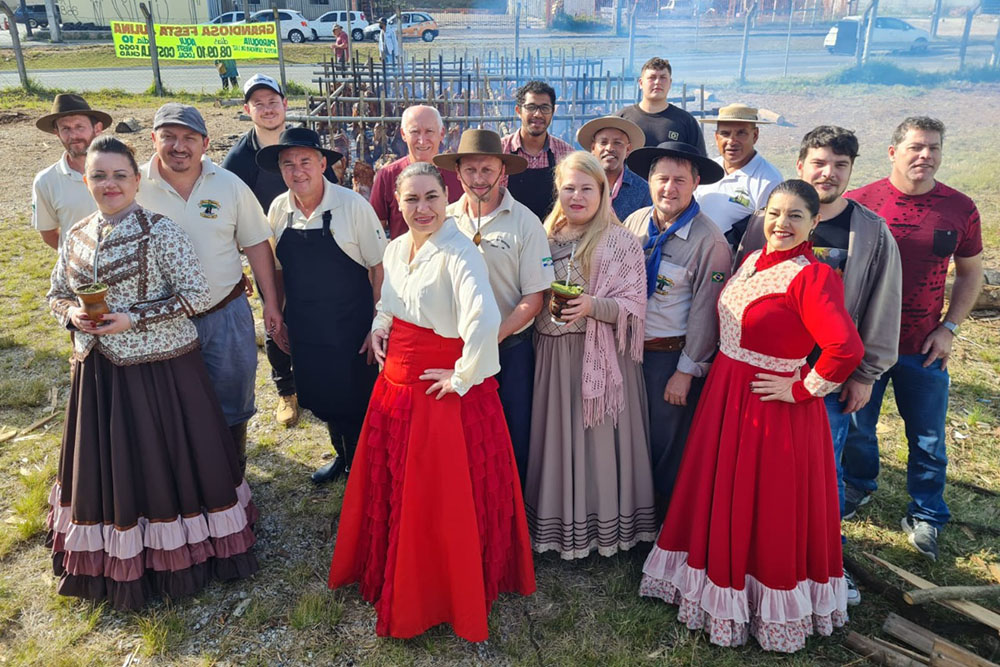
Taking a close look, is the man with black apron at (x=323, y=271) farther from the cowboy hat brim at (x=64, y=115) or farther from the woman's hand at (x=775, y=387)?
the woman's hand at (x=775, y=387)

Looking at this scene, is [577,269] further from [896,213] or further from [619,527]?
[896,213]

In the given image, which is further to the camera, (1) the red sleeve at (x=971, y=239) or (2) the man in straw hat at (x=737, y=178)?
(2) the man in straw hat at (x=737, y=178)

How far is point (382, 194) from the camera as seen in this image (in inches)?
181

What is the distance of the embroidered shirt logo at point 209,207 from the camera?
12.2 feet

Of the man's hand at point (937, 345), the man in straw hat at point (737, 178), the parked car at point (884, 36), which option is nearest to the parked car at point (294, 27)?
the parked car at point (884, 36)

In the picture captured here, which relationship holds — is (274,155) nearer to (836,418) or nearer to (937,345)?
(836,418)

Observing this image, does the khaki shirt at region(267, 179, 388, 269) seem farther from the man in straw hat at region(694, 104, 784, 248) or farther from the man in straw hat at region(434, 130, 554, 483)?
the man in straw hat at region(694, 104, 784, 248)

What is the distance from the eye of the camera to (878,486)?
14.8 feet

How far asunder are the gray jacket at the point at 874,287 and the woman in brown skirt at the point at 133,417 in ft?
10.1

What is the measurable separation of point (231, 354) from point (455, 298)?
1.62m

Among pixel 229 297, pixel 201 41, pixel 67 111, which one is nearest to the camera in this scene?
pixel 229 297

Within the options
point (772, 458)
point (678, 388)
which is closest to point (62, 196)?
point (678, 388)

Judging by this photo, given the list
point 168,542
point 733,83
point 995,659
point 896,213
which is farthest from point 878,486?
point 733,83

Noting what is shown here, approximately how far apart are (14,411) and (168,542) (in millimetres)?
2919
